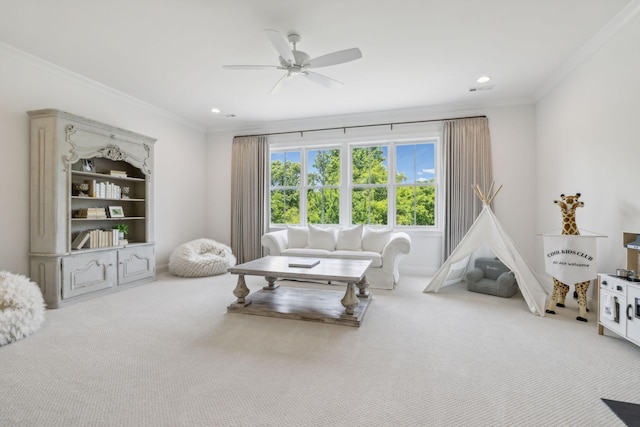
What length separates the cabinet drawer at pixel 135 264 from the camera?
4035 millimetres

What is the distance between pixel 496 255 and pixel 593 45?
2.36 metres

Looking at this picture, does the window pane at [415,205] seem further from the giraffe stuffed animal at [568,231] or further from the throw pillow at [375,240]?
the giraffe stuffed animal at [568,231]

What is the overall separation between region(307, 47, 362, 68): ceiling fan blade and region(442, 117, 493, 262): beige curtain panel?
287 centimetres

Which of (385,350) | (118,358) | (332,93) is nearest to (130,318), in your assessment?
(118,358)

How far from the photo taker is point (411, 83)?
13.2ft

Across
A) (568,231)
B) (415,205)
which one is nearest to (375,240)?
(415,205)

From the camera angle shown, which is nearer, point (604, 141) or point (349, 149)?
point (604, 141)

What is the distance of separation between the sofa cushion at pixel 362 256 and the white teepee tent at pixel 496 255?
73cm

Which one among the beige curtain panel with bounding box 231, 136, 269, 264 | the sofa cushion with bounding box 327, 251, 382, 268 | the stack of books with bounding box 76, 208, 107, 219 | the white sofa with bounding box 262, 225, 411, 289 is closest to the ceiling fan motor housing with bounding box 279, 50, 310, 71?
the white sofa with bounding box 262, 225, 411, 289

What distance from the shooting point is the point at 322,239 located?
4926 mm

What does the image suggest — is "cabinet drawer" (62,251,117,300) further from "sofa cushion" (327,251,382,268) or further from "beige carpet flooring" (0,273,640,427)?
"sofa cushion" (327,251,382,268)

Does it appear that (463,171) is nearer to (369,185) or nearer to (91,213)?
(369,185)

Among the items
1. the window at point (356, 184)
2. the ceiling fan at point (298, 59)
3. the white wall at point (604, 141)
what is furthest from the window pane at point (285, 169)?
the white wall at point (604, 141)

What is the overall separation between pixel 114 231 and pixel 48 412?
289 cm
